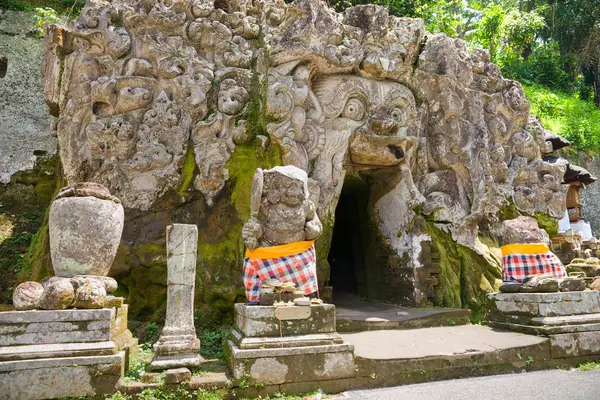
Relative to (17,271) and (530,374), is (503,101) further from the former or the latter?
(17,271)

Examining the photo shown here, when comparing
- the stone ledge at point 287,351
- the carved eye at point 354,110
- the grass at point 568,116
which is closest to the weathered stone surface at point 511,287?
the stone ledge at point 287,351

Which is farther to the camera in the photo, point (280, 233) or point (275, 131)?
point (275, 131)

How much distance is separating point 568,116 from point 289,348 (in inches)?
756

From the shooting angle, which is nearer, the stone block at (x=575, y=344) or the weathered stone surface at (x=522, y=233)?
the stone block at (x=575, y=344)

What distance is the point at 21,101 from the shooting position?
12.6 m

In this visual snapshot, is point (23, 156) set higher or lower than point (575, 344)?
higher

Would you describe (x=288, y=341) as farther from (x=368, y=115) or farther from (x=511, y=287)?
(x=368, y=115)

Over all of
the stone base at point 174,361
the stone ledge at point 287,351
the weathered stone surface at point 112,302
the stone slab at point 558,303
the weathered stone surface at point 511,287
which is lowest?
the stone base at point 174,361

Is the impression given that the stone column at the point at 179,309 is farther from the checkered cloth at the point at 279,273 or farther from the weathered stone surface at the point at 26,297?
the weathered stone surface at the point at 26,297

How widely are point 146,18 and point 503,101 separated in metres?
7.74

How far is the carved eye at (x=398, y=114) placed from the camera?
823cm

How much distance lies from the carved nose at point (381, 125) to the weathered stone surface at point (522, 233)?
2.84m

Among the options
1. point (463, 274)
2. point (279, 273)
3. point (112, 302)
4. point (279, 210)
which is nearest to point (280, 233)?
point (279, 210)

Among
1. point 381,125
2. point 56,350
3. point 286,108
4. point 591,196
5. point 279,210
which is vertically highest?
point 286,108
